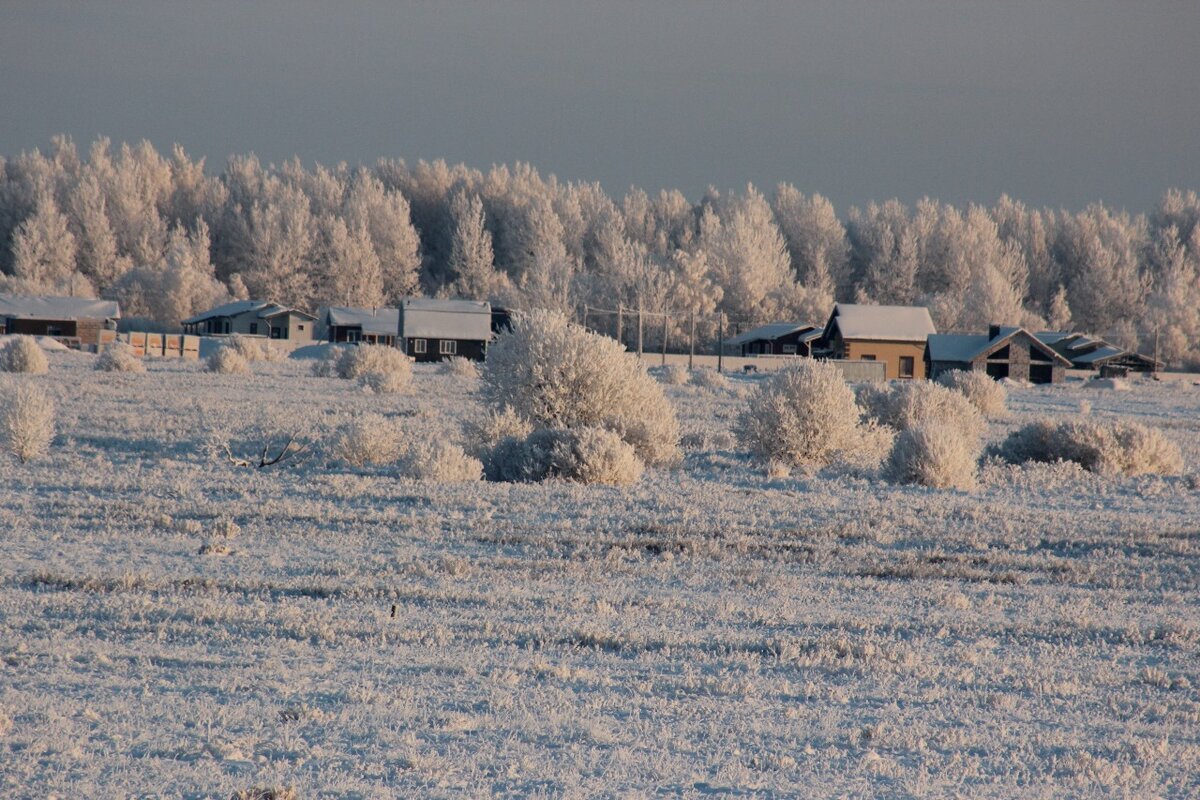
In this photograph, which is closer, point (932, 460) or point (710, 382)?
point (932, 460)

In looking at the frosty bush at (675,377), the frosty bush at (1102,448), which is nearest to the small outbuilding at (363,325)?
the frosty bush at (675,377)

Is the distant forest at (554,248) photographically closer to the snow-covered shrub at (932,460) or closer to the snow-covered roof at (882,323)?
the snow-covered roof at (882,323)

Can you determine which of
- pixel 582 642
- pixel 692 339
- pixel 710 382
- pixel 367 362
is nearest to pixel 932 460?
pixel 582 642

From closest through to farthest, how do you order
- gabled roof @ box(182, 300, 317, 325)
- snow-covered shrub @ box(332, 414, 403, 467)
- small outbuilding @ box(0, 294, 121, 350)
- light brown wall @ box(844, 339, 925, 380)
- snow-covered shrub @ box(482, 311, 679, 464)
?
snow-covered shrub @ box(332, 414, 403, 467) → snow-covered shrub @ box(482, 311, 679, 464) → light brown wall @ box(844, 339, 925, 380) → small outbuilding @ box(0, 294, 121, 350) → gabled roof @ box(182, 300, 317, 325)

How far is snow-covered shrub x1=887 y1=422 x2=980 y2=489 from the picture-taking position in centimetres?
1524

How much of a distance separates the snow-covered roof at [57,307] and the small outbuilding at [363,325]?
490 inches

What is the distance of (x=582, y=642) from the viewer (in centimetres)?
673

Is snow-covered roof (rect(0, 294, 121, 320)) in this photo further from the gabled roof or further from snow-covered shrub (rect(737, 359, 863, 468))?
snow-covered shrub (rect(737, 359, 863, 468))

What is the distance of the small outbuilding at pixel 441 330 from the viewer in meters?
69.5

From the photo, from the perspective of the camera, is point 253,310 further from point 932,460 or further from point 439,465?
point 932,460

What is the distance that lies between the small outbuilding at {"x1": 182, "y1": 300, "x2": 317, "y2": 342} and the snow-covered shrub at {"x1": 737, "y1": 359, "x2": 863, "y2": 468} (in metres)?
60.6

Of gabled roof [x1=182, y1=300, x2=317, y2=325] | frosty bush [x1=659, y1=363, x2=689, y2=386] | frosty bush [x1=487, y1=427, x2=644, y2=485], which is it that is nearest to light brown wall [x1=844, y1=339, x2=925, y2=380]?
frosty bush [x1=659, y1=363, x2=689, y2=386]

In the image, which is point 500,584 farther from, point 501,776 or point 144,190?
point 144,190

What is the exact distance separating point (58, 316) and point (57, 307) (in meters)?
0.68
